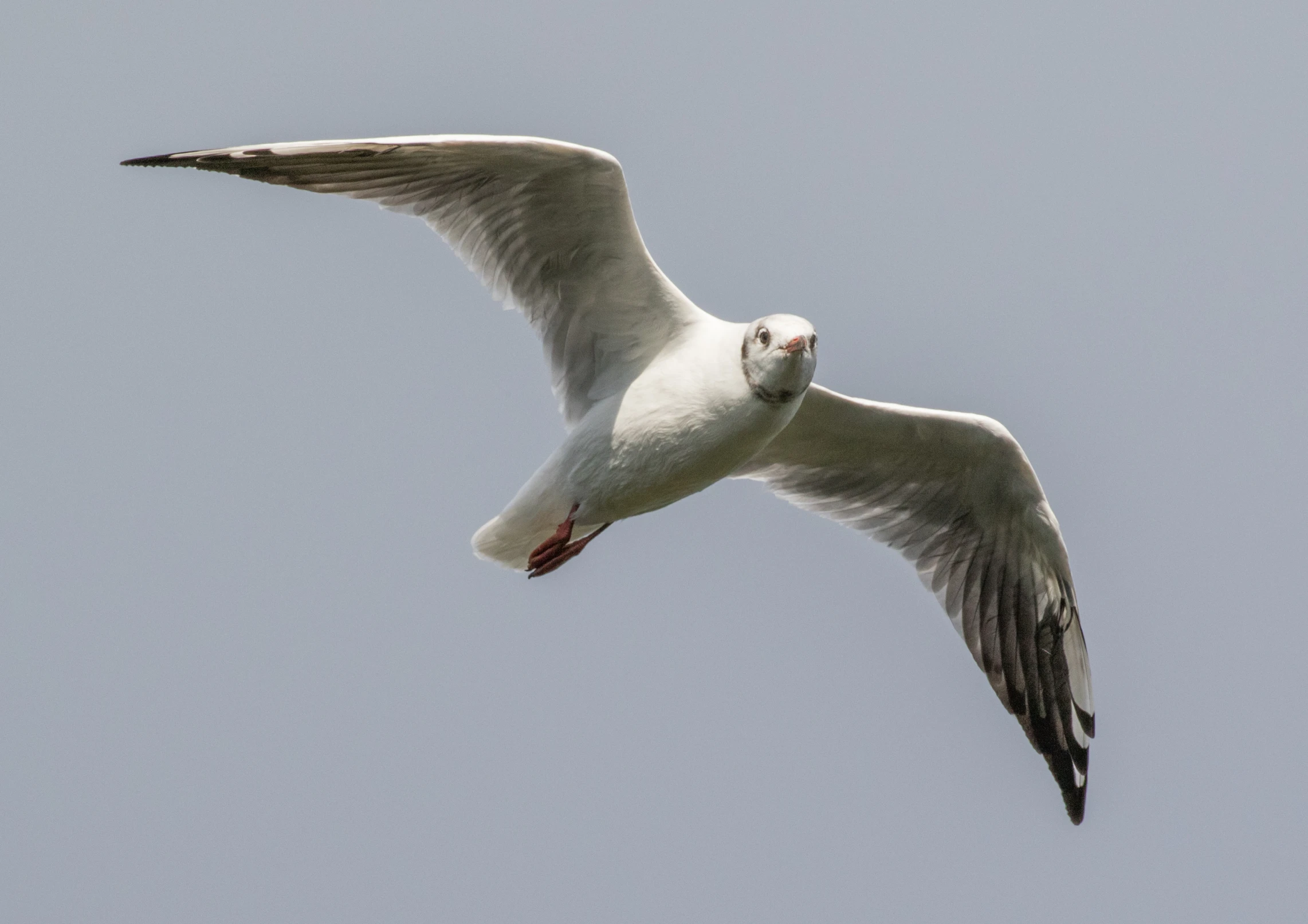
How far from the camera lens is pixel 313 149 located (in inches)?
293

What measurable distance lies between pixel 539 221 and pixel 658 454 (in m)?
1.24

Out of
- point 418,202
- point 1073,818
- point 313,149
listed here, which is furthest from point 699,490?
point 1073,818

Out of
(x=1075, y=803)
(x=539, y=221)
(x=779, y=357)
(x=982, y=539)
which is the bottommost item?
(x=1075, y=803)

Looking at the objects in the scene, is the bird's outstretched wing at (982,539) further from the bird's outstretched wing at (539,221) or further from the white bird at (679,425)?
the bird's outstretched wing at (539,221)

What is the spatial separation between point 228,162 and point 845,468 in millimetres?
3749

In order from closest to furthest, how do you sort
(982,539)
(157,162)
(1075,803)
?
(157,162), (982,539), (1075,803)

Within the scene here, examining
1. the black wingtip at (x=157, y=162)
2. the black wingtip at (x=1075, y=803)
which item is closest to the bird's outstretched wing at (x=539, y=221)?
the black wingtip at (x=157, y=162)

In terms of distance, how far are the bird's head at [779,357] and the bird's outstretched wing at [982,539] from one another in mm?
1485

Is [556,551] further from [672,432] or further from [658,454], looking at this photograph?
[672,432]

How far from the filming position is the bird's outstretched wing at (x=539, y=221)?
7512 mm

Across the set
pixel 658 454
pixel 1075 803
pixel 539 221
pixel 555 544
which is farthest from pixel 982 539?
pixel 539 221

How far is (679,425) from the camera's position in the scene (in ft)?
25.6

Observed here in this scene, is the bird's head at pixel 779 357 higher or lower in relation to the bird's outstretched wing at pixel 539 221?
lower

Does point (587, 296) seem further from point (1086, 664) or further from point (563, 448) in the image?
point (1086, 664)
